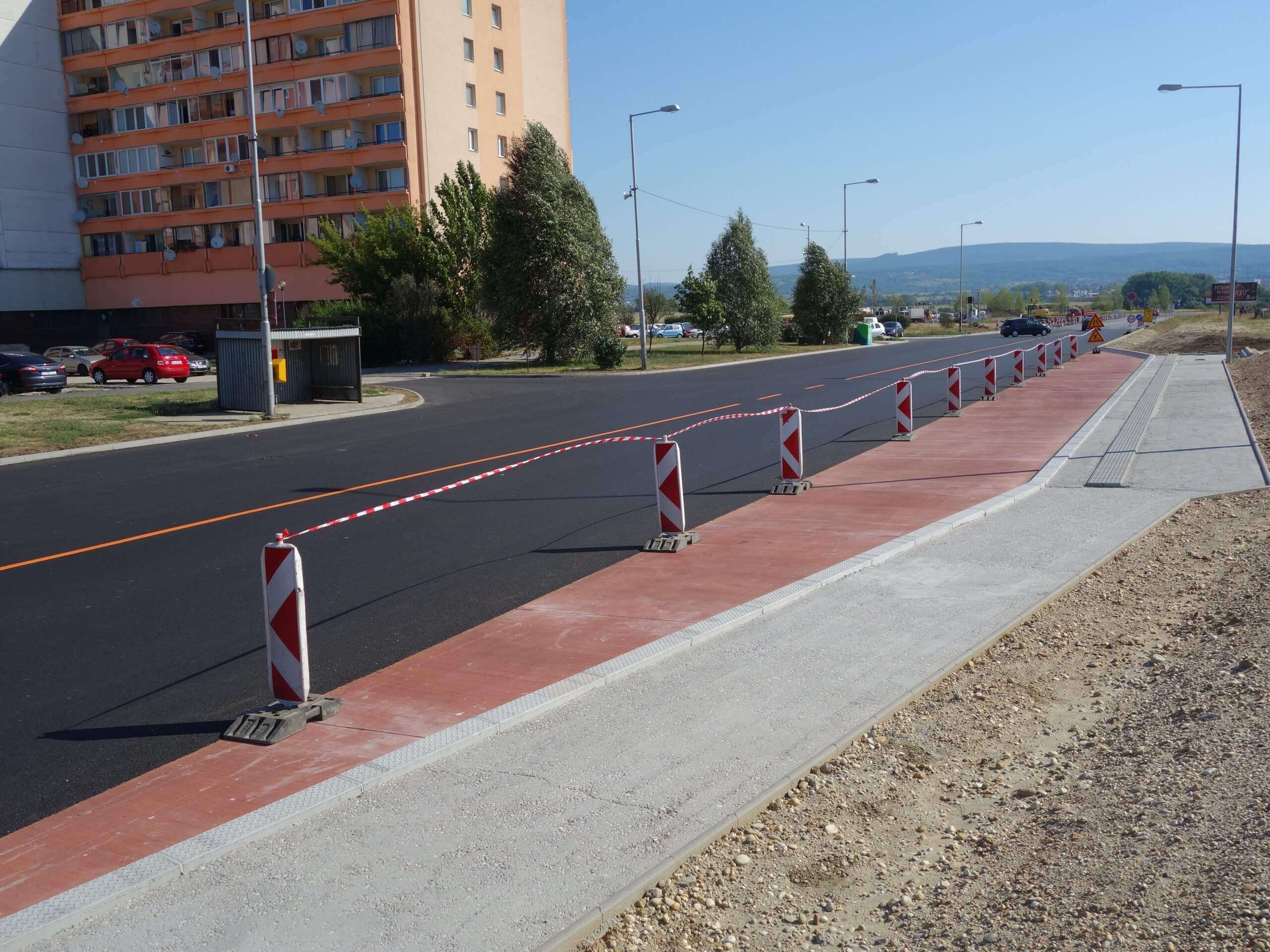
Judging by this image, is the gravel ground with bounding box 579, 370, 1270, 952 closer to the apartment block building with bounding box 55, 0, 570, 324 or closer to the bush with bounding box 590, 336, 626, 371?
the bush with bounding box 590, 336, 626, 371

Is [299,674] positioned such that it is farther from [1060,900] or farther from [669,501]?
[669,501]

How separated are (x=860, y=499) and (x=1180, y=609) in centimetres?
495

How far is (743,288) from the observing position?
193 ft

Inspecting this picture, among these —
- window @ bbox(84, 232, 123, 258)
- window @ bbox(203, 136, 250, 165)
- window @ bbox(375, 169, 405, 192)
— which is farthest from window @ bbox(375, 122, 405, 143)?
window @ bbox(84, 232, 123, 258)

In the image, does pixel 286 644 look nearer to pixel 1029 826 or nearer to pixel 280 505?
pixel 1029 826

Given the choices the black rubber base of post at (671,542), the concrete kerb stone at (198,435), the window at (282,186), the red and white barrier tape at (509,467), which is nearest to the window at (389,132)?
the window at (282,186)

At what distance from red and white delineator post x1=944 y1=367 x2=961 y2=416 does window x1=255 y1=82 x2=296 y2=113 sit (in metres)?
46.2

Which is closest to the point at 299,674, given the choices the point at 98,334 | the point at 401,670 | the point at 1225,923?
the point at 401,670

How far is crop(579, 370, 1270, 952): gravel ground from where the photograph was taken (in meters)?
4.04

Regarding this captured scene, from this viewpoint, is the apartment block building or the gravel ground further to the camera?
the apartment block building

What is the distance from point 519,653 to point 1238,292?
48.2 metres

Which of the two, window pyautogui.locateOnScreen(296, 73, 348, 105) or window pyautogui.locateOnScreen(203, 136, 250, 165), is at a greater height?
window pyautogui.locateOnScreen(296, 73, 348, 105)

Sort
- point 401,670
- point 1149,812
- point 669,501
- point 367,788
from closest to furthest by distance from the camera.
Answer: point 1149,812 → point 367,788 → point 401,670 → point 669,501

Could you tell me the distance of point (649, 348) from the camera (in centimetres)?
6375
